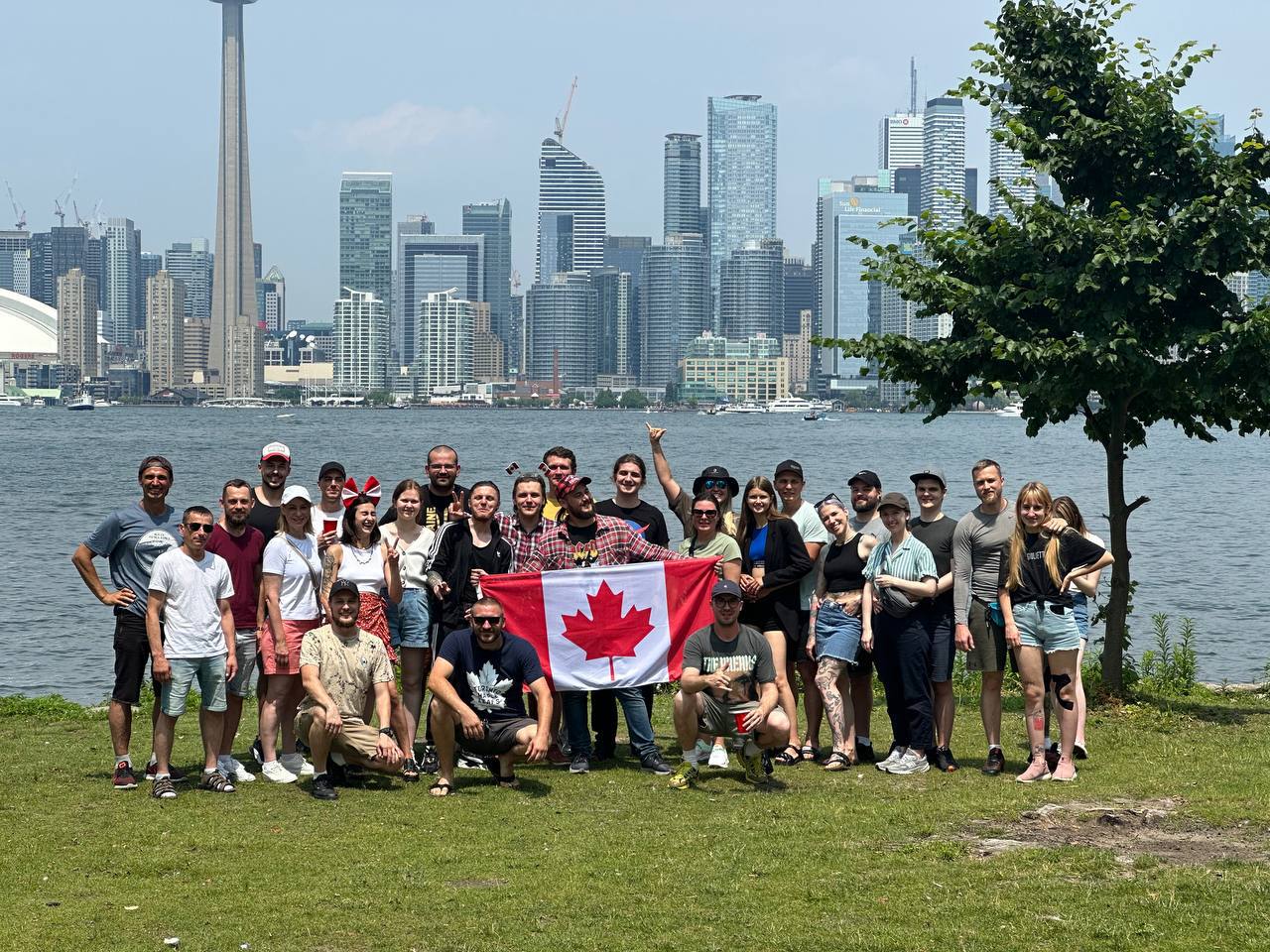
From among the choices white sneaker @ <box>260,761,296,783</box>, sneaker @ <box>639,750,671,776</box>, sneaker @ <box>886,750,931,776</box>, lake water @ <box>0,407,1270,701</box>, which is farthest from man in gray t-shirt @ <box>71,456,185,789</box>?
lake water @ <box>0,407,1270,701</box>

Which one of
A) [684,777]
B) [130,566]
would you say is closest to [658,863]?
[684,777]

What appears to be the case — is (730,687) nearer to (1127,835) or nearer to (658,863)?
(658,863)

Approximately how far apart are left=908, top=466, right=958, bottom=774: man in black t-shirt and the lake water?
11.8m

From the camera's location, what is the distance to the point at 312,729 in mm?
10133

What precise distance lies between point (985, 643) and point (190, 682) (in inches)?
207

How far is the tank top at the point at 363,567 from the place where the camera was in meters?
10.7

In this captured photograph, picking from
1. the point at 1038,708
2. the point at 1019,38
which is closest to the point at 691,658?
the point at 1038,708

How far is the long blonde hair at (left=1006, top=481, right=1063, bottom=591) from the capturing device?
10352 mm

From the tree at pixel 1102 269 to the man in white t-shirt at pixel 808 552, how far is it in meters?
3.06

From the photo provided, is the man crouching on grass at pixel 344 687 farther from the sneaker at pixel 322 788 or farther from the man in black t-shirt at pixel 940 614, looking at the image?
the man in black t-shirt at pixel 940 614

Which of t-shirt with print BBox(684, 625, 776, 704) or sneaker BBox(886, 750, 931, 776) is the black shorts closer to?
t-shirt with print BBox(684, 625, 776, 704)

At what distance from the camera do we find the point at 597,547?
1113 centimetres

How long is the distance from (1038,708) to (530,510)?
3.63m

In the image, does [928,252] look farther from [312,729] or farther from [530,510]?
[312,729]
